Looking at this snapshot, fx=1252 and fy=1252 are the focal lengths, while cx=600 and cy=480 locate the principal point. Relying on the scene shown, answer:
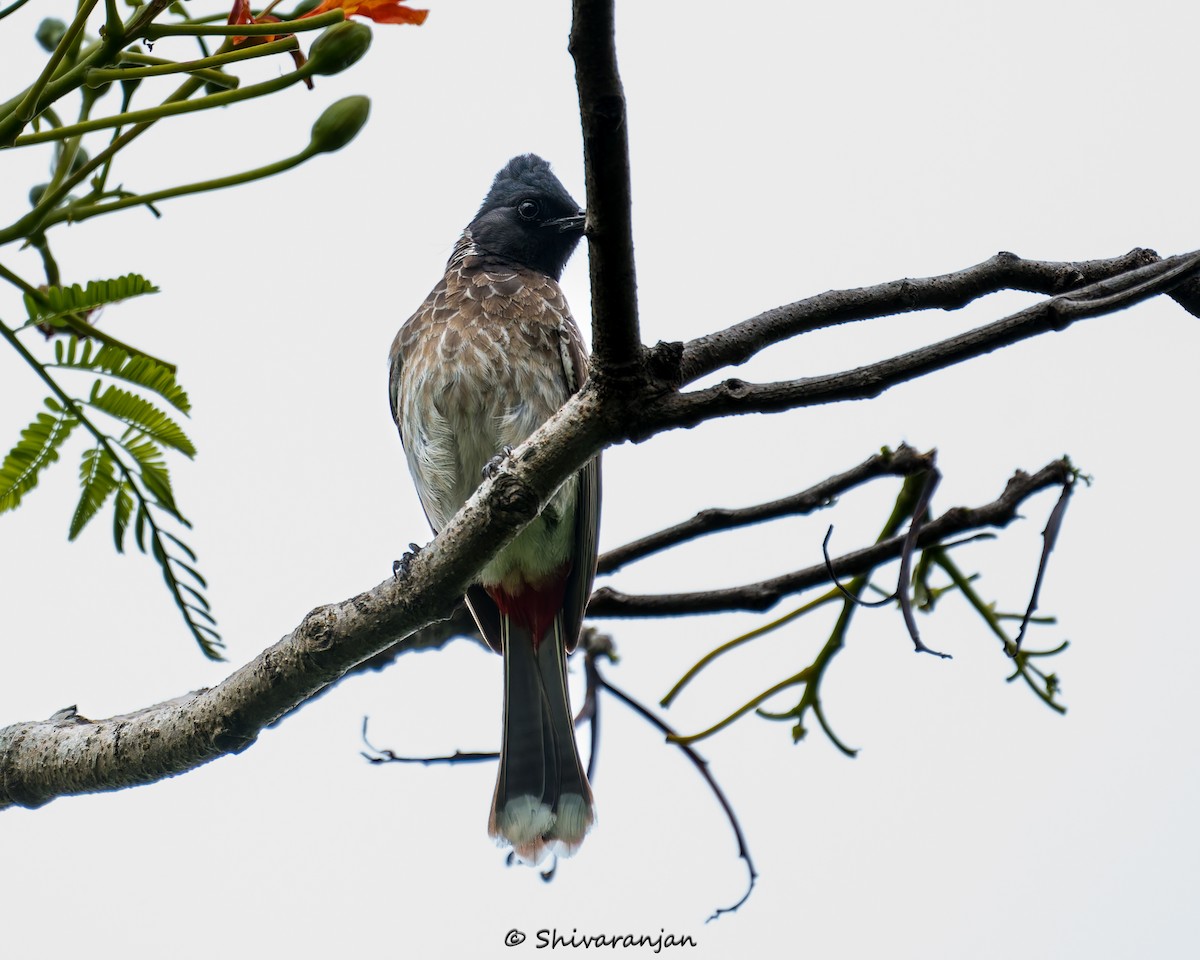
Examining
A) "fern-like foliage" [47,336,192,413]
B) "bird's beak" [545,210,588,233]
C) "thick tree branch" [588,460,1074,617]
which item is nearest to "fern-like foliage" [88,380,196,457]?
"fern-like foliage" [47,336,192,413]

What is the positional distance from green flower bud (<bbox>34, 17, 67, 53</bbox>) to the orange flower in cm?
48

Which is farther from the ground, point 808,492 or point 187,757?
point 808,492

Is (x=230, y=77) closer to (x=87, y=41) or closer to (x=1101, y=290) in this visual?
(x=87, y=41)

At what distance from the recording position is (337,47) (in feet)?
4.51

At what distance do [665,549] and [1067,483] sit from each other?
0.97 m

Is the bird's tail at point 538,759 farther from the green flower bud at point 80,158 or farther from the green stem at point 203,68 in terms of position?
the green stem at point 203,68

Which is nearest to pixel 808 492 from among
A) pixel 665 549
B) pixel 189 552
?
pixel 665 549

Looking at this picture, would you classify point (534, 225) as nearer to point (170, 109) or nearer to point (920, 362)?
point (920, 362)

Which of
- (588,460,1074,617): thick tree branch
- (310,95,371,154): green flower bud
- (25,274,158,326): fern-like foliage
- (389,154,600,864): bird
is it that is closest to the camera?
(310,95,371,154): green flower bud

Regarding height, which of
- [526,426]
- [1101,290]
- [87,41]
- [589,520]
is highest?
[526,426]

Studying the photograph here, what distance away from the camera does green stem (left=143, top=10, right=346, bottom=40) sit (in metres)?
1.33

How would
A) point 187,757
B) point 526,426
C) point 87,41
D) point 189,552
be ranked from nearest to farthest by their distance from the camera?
point 87,41
point 189,552
point 187,757
point 526,426

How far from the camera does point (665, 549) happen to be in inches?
120

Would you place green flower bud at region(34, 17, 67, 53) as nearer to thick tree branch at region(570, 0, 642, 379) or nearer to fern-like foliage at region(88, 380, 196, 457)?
fern-like foliage at region(88, 380, 196, 457)
